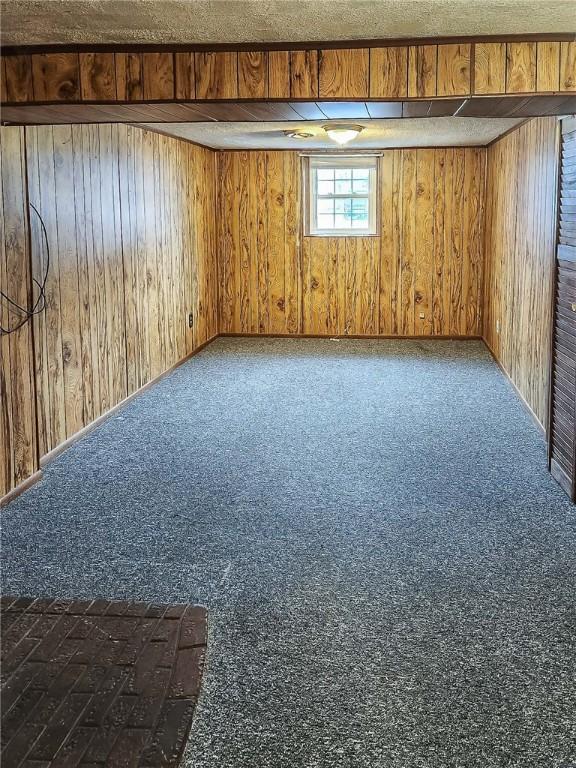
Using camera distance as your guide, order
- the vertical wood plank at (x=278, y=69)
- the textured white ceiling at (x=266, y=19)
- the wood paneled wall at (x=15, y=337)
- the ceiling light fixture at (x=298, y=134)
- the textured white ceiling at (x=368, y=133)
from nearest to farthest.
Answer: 1. the textured white ceiling at (x=266, y=19)
2. the vertical wood plank at (x=278, y=69)
3. the wood paneled wall at (x=15, y=337)
4. the textured white ceiling at (x=368, y=133)
5. the ceiling light fixture at (x=298, y=134)

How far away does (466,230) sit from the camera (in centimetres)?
845

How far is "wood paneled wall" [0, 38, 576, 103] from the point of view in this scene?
3.17 meters

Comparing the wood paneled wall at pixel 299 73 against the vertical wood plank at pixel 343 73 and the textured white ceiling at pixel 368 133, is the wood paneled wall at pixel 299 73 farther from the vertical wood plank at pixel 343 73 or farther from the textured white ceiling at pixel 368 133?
the textured white ceiling at pixel 368 133

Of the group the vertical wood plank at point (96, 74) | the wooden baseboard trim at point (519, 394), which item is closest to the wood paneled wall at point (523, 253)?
the wooden baseboard trim at point (519, 394)

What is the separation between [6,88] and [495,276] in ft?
17.4

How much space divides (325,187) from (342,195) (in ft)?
0.66

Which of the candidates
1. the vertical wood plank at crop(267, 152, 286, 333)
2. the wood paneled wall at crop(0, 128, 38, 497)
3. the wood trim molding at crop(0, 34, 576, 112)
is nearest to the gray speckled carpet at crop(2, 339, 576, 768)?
the wood paneled wall at crop(0, 128, 38, 497)

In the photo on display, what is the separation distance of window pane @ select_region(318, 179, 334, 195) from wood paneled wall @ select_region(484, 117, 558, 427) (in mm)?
1619

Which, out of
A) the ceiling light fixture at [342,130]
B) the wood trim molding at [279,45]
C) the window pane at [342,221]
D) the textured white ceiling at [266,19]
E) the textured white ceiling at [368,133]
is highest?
the textured white ceiling at [368,133]

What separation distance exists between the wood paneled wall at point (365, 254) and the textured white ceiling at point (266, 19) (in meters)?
5.41

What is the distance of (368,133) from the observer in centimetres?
696

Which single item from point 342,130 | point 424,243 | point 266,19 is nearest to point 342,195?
point 424,243

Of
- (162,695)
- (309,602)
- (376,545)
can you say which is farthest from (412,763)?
(376,545)

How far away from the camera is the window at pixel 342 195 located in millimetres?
8539
